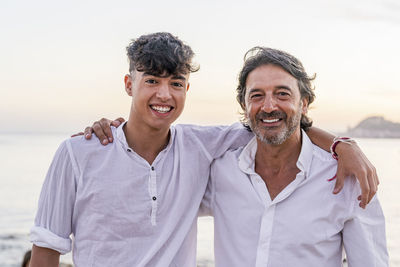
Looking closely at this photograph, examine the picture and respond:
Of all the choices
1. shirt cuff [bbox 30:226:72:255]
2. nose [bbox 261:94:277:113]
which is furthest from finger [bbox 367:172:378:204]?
shirt cuff [bbox 30:226:72:255]

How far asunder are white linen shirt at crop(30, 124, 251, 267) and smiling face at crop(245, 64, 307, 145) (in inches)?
26.6

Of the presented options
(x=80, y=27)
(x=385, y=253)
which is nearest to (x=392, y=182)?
(x=80, y=27)

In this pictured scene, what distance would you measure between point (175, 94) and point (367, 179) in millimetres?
1240

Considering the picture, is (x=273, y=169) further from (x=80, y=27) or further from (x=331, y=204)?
(x=80, y=27)

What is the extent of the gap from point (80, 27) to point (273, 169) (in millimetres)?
15943

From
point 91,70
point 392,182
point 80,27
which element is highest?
point 80,27

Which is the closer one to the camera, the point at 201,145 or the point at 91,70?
the point at 201,145

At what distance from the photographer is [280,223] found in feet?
8.89

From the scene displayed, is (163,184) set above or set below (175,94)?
below

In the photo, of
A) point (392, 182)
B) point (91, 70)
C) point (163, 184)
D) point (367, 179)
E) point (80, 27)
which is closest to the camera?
point (367, 179)

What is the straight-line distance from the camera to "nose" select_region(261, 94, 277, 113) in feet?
9.46

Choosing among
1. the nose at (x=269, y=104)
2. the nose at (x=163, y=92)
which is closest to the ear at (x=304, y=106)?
the nose at (x=269, y=104)

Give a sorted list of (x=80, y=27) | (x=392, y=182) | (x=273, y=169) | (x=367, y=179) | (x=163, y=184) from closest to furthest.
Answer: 1. (x=367, y=179)
2. (x=163, y=184)
3. (x=273, y=169)
4. (x=80, y=27)
5. (x=392, y=182)

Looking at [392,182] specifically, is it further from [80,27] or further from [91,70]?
[91,70]
